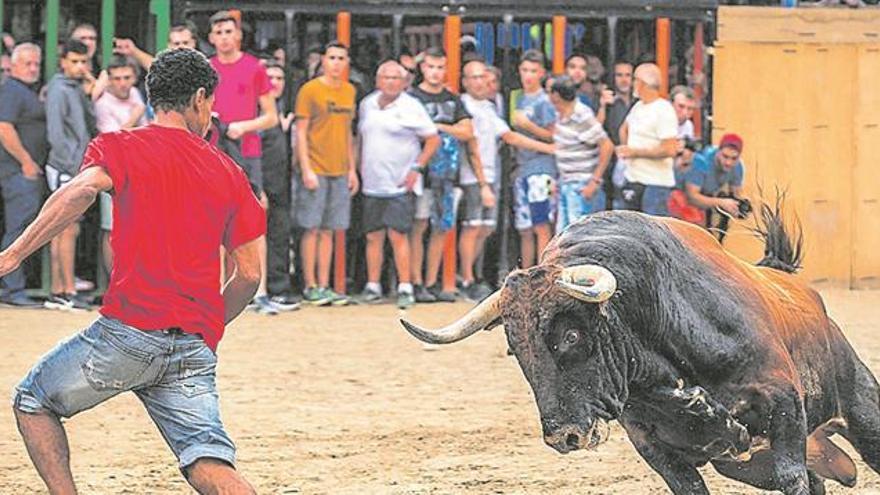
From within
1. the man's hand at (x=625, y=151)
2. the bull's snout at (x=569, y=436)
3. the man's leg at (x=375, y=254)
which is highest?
the man's hand at (x=625, y=151)

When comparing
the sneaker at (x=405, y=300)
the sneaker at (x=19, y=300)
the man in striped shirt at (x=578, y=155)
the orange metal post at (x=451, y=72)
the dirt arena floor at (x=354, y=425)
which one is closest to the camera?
the dirt arena floor at (x=354, y=425)

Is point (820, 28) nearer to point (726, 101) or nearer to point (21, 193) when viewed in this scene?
point (726, 101)

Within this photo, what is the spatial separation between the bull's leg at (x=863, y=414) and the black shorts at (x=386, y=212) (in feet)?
24.8

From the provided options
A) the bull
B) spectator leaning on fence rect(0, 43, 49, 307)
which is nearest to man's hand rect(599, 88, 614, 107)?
spectator leaning on fence rect(0, 43, 49, 307)

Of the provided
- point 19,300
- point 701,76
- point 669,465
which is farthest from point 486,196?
point 669,465

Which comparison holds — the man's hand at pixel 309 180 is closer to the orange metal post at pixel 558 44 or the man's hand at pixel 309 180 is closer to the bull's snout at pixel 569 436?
the orange metal post at pixel 558 44

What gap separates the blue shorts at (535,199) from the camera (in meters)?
14.9

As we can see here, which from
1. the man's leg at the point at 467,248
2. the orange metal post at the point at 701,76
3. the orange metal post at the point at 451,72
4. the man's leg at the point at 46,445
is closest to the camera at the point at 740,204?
the orange metal post at the point at 701,76

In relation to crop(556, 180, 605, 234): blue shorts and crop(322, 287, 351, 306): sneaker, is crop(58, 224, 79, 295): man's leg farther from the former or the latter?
crop(556, 180, 605, 234): blue shorts

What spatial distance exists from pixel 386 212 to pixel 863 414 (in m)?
7.67

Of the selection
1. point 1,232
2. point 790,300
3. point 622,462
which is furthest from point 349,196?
point 790,300

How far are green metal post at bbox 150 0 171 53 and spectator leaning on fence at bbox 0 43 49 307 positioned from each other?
1207 mm

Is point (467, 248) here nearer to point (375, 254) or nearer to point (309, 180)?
point (375, 254)

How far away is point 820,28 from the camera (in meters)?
16.1
